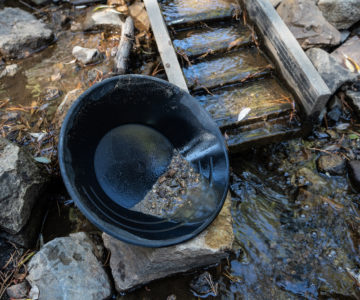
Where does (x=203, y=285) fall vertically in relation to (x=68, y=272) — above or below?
below

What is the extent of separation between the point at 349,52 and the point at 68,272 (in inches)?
180

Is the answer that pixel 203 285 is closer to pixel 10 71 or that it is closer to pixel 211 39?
pixel 211 39

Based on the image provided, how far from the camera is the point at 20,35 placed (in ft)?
15.5

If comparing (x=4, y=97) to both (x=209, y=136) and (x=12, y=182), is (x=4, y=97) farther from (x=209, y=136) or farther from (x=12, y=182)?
(x=209, y=136)

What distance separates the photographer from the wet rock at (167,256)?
2.56 meters

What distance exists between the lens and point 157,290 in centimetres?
290

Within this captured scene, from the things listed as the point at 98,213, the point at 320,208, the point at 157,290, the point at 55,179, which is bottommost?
the point at 157,290

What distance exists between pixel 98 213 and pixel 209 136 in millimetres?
1206

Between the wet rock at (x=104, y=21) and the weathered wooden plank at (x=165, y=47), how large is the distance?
3.22 feet

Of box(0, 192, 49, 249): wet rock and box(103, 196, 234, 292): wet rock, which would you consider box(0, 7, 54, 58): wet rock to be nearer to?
Answer: box(0, 192, 49, 249): wet rock

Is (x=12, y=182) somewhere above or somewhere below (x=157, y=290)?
above

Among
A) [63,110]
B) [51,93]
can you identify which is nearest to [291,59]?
[63,110]

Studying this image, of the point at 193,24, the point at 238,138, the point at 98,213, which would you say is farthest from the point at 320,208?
the point at 193,24

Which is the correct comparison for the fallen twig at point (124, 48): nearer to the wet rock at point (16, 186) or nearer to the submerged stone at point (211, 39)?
the submerged stone at point (211, 39)
